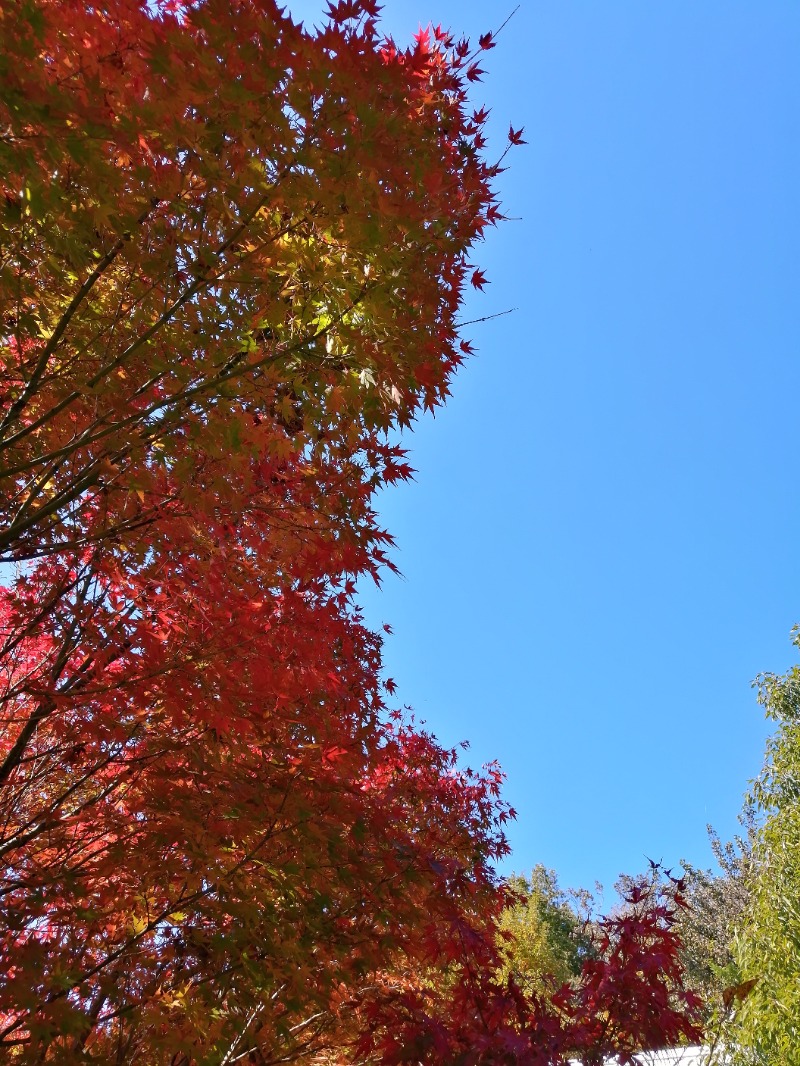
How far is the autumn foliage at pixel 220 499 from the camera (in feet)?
8.91

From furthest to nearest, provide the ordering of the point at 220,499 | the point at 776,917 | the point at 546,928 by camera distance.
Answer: the point at 546,928 → the point at 776,917 → the point at 220,499

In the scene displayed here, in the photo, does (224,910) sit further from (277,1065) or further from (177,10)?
(177,10)

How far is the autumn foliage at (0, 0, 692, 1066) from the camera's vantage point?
2.72 meters

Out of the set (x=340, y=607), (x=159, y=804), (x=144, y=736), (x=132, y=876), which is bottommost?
(x=132, y=876)

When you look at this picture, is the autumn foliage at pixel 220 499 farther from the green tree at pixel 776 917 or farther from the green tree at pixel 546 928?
the green tree at pixel 546 928

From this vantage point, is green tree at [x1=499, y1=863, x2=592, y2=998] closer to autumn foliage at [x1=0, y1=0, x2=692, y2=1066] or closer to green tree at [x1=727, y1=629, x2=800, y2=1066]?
green tree at [x1=727, y1=629, x2=800, y2=1066]

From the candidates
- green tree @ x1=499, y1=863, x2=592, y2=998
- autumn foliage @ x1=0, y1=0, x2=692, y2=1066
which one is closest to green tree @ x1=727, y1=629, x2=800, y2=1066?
autumn foliage @ x1=0, y1=0, x2=692, y2=1066

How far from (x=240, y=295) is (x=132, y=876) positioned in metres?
3.09

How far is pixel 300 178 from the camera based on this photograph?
106 inches

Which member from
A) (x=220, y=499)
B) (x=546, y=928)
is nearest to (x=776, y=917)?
(x=220, y=499)

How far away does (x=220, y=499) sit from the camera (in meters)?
4.01

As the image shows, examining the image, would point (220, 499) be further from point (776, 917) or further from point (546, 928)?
point (546, 928)

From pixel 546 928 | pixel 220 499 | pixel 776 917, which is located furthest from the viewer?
pixel 546 928

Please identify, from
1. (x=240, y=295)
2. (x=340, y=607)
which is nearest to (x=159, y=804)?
(x=340, y=607)
